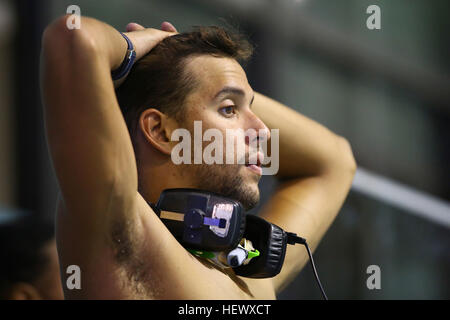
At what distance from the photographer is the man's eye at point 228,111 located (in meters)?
1.20

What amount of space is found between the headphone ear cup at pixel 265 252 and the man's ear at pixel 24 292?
0.64 metres

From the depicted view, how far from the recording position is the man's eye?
1.20 m

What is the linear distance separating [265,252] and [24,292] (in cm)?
74

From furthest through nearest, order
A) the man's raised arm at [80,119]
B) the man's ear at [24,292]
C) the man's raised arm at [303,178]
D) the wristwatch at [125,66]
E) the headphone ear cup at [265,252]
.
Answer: the man's ear at [24,292], the man's raised arm at [303,178], the headphone ear cup at [265,252], the wristwatch at [125,66], the man's raised arm at [80,119]

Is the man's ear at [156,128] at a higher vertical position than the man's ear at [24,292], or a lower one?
higher

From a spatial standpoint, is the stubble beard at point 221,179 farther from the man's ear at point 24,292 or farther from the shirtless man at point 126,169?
the man's ear at point 24,292

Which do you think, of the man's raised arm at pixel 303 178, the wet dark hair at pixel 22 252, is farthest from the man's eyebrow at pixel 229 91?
the wet dark hair at pixel 22 252

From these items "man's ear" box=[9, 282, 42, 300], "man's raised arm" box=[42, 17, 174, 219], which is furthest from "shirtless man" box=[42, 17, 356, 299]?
"man's ear" box=[9, 282, 42, 300]

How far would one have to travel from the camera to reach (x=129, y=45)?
107 centimetres

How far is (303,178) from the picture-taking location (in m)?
1.58

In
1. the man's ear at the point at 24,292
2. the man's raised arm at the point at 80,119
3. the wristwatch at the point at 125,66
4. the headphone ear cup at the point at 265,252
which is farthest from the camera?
the man's ear at the point at 24,292

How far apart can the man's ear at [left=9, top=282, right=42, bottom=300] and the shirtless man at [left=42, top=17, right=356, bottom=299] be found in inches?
23.3

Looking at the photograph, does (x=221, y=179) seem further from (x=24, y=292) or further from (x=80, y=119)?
(x=24, y=292)

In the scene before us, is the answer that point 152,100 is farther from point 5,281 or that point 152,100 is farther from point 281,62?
point 281,62
